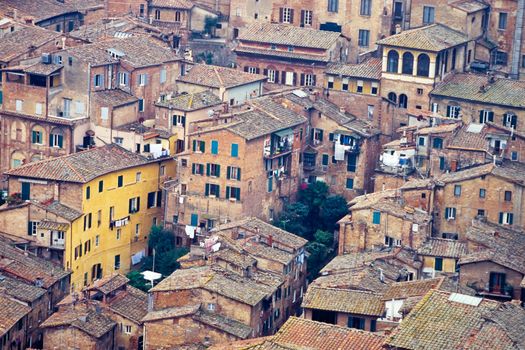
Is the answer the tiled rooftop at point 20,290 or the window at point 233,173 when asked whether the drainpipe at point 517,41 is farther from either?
the tiled rooftop at point 20,290

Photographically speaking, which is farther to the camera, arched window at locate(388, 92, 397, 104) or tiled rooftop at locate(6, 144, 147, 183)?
arched window at locate(388, 92, 397, 104)

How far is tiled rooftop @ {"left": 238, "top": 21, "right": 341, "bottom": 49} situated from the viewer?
104250 mm

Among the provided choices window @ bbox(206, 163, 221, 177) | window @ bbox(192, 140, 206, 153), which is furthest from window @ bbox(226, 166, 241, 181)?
window @ bbox(192, 140, 206, 153)

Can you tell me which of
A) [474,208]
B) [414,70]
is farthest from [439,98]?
[474,208]

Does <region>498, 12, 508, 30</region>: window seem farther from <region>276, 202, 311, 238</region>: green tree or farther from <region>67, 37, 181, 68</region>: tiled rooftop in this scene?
<region>67, 37, 181, 68</region>: tiled rooftop

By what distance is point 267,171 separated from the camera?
313 ft

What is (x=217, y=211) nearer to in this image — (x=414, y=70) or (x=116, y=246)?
(x=116, y=246)

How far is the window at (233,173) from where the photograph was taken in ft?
306

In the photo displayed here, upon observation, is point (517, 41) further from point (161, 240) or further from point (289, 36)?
point (161, 240)

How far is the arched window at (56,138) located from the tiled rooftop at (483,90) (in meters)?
19.6

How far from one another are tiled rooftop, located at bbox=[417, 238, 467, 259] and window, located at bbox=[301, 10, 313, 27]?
23.5m

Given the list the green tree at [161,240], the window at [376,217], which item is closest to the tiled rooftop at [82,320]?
the green tree at [161,240]

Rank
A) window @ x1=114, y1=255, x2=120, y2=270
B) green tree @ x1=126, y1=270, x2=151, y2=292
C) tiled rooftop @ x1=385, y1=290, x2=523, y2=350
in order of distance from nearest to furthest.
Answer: tiled rooftop @ x1=385, y1=290, x2=523, y2=350 < green tree @ x1=126, y1=270, x2=151, y2=292 < window @ x1=114, y1=255, x2=120, y2=270

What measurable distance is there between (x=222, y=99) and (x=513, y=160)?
1579 cm
